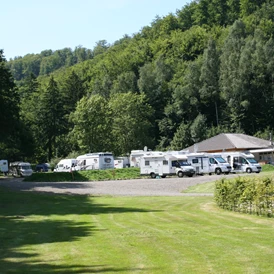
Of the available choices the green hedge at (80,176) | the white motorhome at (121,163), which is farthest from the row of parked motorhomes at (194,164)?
the white motorhome at (121,163)

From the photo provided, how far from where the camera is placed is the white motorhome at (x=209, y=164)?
4603 cm

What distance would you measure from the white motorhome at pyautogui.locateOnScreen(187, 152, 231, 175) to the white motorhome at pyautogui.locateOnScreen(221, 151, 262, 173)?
1449 millimetres

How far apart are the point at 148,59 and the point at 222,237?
115 metres

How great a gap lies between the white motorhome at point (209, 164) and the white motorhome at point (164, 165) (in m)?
1.24

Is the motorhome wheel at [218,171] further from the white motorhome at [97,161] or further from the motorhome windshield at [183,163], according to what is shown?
the white motorhome at [97,161]

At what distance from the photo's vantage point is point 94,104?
2913 inches

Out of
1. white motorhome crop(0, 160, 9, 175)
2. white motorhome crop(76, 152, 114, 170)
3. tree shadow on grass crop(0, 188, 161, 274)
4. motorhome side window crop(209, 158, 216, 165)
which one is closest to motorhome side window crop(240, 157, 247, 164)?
motorhome side window crop(209, 158, 216, 165)

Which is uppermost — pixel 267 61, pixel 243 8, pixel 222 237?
pixel 243 8

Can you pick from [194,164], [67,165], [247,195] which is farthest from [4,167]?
[247,195]

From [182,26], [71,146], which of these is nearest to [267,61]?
[71,146]

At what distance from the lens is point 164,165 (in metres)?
45.9

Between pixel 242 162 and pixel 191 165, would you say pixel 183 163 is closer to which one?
pixel 191 165

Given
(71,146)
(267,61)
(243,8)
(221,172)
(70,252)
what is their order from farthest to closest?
(243,8) < (71,146) < (267,61) < (221,172) < (70,252)

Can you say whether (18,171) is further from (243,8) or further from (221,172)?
(243,8)
